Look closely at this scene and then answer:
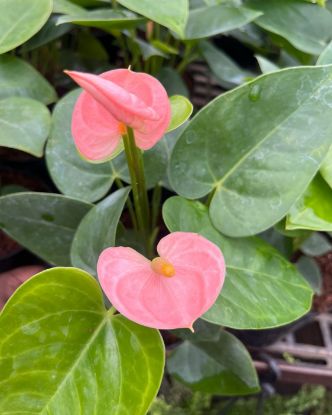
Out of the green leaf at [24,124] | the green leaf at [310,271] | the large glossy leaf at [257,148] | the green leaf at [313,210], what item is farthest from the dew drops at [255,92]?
the green leaf at [310,271]

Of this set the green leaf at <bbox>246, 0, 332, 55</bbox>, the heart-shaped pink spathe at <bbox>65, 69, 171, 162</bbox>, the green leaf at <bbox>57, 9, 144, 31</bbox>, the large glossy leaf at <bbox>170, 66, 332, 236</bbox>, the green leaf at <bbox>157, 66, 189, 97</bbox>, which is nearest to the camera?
the heart-shaped pink spathe at <bbox>65, 69, 171, 162</bbox>

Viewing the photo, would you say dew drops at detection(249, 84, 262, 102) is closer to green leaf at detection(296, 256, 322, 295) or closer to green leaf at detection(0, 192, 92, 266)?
green leaf at detection(0, 192, 92, 266)

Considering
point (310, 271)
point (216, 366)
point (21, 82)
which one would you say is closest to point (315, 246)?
point (310, 271)

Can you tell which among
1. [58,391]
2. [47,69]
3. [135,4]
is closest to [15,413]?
[58,391]

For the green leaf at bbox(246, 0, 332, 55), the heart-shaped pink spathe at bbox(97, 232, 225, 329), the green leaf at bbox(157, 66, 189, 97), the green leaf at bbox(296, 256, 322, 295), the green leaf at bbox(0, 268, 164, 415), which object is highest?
the green leaf at bbox(246, 0, 332, 55)

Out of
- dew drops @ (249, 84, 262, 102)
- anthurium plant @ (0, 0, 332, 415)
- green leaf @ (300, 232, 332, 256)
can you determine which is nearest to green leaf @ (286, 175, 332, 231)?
anthurium plant @ (0, 0, 332, 415)

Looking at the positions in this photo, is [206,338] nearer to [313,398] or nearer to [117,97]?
[117,97]
